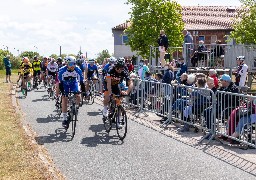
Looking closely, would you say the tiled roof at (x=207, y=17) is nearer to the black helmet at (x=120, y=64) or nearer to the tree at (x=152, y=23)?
the tree at (x=152, y=23)

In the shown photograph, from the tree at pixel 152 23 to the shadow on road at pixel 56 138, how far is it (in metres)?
33.9

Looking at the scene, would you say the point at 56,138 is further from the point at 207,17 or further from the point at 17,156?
the point at 207,17

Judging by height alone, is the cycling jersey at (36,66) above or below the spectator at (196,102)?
above

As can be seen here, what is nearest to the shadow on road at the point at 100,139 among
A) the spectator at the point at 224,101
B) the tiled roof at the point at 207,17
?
the spectator at the point at 224,101

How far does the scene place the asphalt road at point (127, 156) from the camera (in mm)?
7770

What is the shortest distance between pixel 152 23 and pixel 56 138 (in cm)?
3543

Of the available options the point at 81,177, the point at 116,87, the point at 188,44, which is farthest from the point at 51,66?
the point at 81,177

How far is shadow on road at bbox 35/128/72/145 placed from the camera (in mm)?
10781

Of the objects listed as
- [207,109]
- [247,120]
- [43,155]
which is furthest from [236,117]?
[43,155]

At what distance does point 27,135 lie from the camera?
441 inches

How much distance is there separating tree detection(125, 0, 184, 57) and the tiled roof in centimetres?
1883

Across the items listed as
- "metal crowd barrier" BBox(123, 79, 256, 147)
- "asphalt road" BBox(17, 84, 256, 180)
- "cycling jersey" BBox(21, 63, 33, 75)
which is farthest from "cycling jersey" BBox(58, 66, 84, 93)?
"cycling jersey" BBox(21, 63, 33, 75)

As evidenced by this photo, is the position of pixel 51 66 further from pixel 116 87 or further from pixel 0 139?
pixel 0 139

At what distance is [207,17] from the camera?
7038cm
